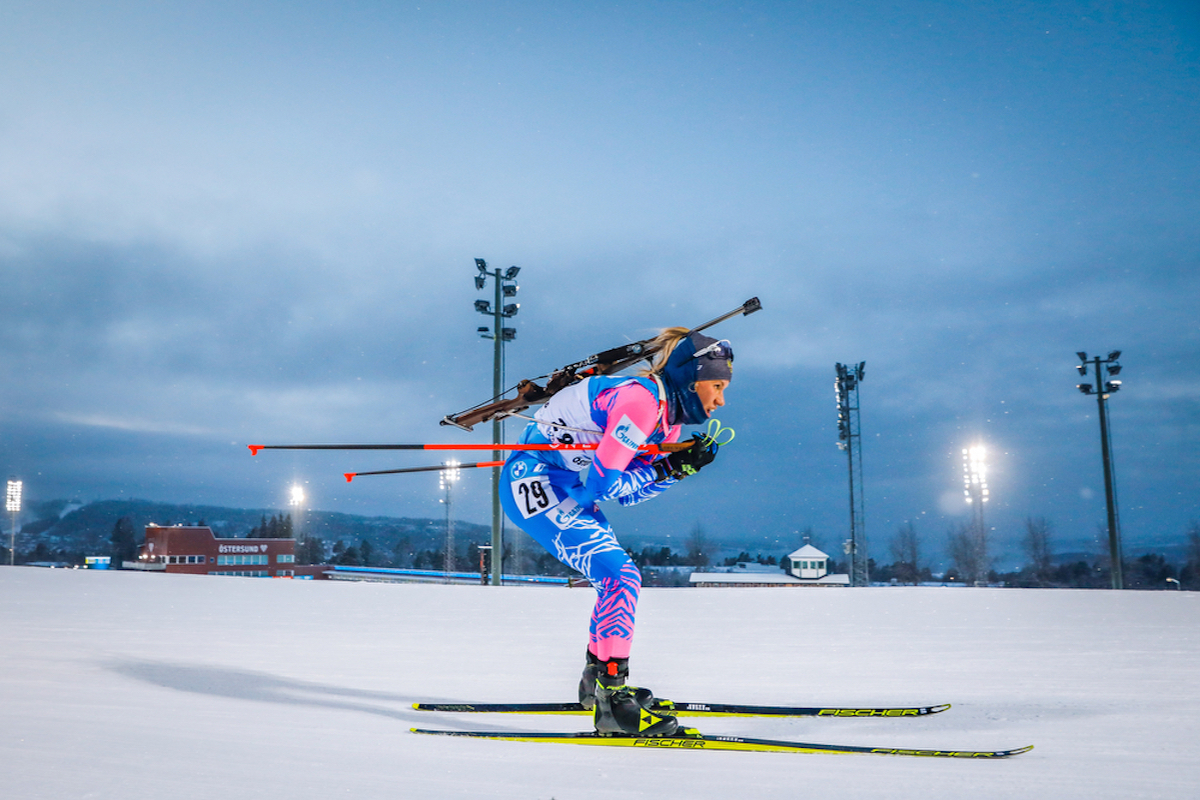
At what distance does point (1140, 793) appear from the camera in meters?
2.58

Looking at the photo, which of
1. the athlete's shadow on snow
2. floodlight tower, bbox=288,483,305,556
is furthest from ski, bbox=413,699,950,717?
floodlight tower, bbox=288,483,305,556

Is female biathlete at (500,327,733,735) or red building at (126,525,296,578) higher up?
female biathlete at (500,327,733,735)

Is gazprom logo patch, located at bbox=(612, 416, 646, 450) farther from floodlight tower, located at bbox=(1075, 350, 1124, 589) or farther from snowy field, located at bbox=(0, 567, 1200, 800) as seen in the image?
floodlight tower, located at bbox=(1075, 350, 1124, 589)

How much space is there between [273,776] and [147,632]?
5603 mm

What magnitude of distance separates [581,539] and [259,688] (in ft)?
7.96

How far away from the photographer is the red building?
1698 inches

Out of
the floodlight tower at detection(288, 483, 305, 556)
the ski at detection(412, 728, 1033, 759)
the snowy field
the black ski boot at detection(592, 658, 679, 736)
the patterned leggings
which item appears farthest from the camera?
the floodlight tower at detection(288, 483, 305, 556)

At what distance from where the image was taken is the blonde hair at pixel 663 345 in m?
3.69

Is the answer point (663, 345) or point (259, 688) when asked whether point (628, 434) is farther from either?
point (259, 688)

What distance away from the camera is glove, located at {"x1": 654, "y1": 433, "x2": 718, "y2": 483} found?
3732mm

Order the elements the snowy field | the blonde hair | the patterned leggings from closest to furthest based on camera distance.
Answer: the snowy field
the patterned leggings
the blonde hair

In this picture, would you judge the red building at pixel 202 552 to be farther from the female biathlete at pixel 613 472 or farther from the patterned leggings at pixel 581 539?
the female biathlete at pixel 613 472

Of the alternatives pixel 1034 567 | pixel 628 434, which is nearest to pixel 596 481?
pixel 628 434

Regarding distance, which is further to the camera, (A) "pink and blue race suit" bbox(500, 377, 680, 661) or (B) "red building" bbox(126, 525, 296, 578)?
(B) "red building" bbox(126, 525, 296, 578)
